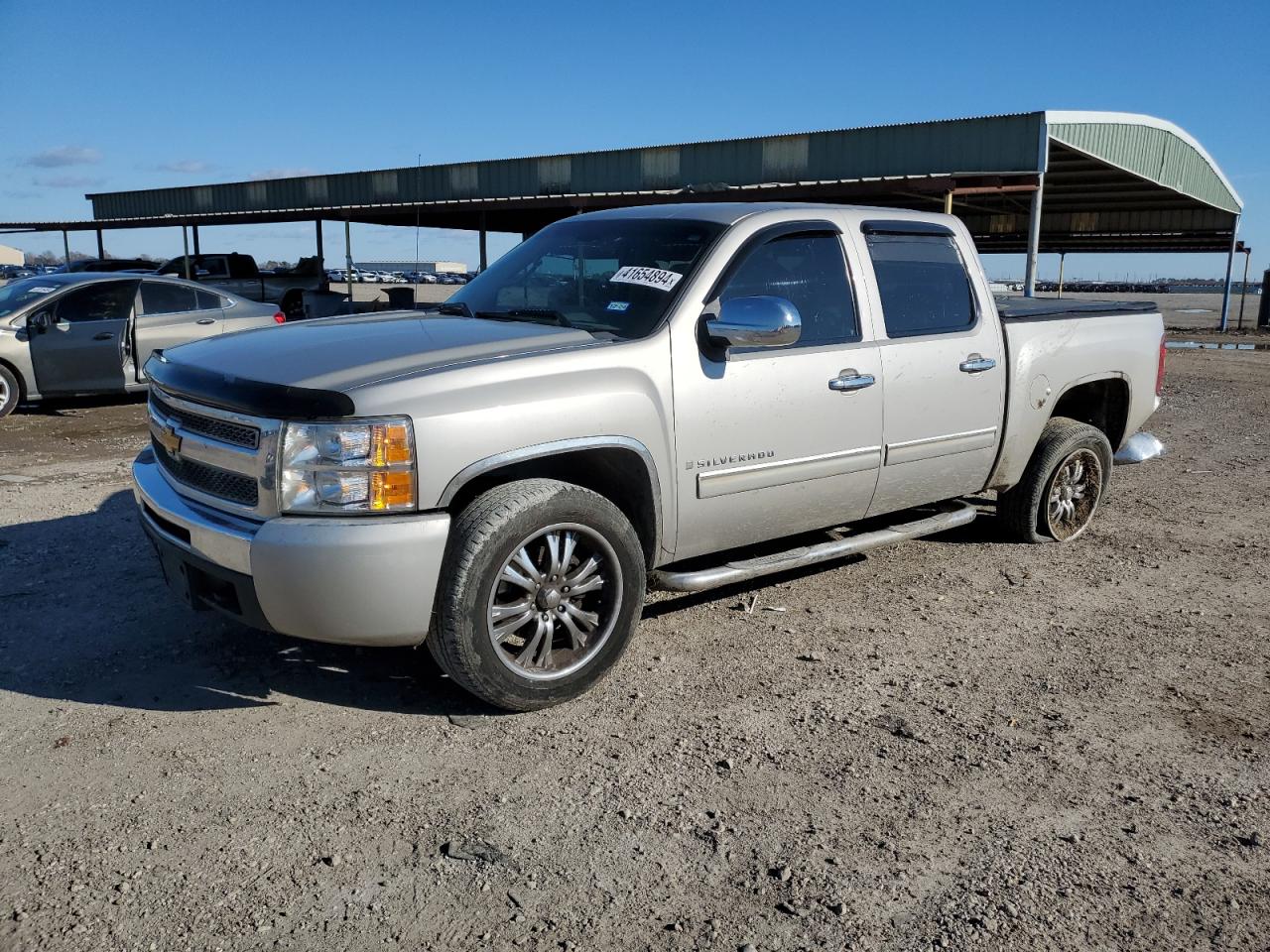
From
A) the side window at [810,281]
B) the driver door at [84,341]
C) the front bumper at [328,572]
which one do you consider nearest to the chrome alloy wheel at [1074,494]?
the side window at [810,281]

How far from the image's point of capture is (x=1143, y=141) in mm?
23234

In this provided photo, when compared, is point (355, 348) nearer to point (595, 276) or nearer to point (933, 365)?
point (595, 276)

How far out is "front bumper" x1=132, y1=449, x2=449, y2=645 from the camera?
328cm

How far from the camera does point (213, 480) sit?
3.64 metres

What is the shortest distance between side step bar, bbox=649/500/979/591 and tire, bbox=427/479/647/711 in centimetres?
21

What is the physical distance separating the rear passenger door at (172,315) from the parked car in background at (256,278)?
1260cm

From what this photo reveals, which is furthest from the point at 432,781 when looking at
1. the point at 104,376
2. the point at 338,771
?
the point at 104,376

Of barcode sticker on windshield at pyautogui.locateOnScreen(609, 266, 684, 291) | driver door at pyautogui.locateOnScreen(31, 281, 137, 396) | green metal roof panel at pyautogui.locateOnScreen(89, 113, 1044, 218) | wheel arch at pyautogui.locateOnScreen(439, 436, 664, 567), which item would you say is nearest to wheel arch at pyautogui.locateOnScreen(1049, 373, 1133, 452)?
barcode sticker on windshield at pyautogui.locateOnScreen(609, 266, 684, 291)

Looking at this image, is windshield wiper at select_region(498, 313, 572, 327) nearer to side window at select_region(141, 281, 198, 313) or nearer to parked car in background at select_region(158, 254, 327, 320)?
side window at select_region(141, 281, 198, 313)

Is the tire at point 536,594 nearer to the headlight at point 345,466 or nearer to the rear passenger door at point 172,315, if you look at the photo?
the headlight at point 345,466

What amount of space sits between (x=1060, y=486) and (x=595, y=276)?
330 centimetres

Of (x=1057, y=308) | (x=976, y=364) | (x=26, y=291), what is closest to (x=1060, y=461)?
(x=1057, y=308)

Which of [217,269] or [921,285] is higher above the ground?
[921,285]

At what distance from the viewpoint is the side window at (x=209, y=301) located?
1191 cm
